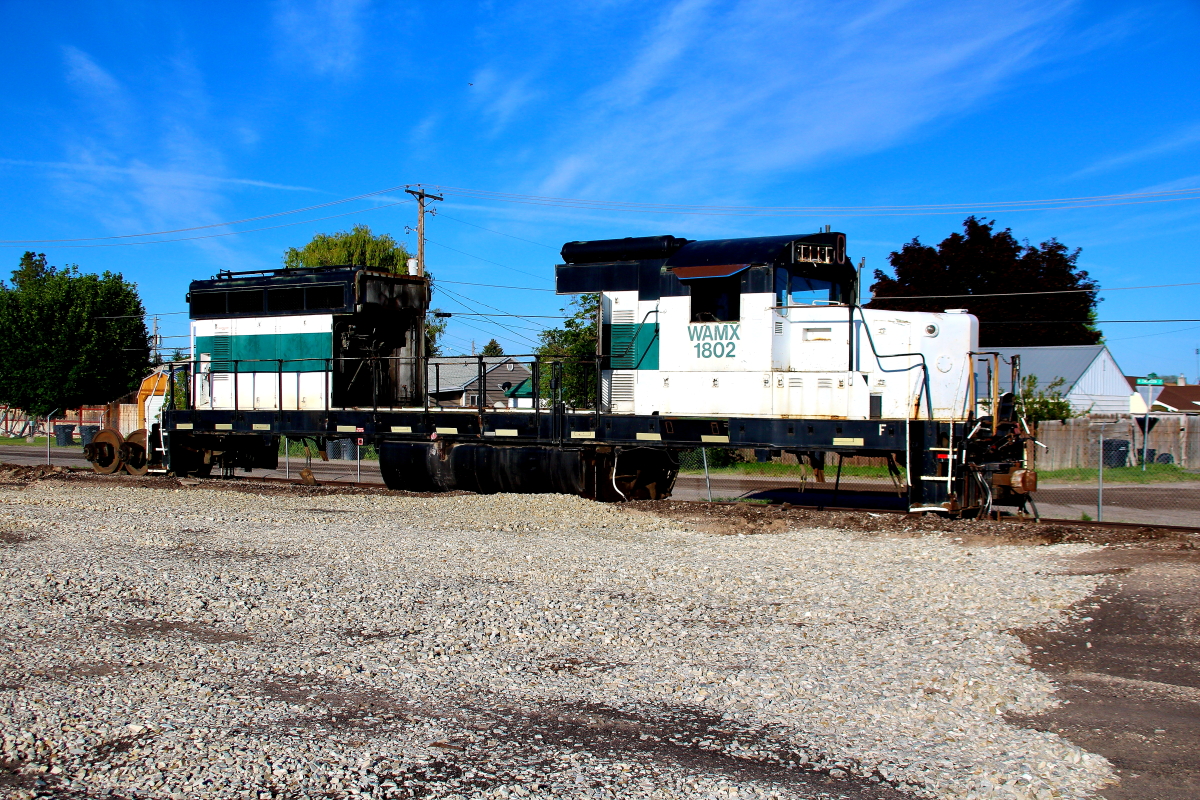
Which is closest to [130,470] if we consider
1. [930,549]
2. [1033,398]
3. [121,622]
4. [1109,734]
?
[121,622]

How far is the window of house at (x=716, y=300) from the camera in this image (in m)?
12.0

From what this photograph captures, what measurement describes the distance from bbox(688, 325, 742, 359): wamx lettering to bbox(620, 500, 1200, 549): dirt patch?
228 centimetres

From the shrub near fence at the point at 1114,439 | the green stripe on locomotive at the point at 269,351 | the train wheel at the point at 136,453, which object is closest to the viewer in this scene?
the green stripe on locomotive at the point at 269,351

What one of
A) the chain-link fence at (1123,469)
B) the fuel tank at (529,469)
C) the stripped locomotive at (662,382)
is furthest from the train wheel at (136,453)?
the chain-link fence at (1123,469)

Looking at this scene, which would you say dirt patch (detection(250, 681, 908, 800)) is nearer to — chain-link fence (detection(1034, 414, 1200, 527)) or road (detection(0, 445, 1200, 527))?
road (detection(0, 445, 1200, 527))

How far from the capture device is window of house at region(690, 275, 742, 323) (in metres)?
12.0

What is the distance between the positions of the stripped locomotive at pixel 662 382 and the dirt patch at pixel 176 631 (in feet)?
23.5

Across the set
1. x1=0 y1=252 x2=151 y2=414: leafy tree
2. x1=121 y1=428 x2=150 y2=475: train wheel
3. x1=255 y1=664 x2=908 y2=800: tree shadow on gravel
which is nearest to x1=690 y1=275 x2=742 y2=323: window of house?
x1=255 y1=664 x2=908 y2=800: tree shadow on gravel

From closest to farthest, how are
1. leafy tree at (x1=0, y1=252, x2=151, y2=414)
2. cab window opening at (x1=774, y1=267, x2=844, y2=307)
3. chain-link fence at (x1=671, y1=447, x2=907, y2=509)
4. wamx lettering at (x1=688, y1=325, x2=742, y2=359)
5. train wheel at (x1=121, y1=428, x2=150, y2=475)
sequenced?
cab window opening at (x1=774, y1=267, x2=844, y2=307), wamx lettering at (x1=688, y1=325, x2=742, y2=359), chain-link fence at (x1=671, y1=447, x2=907, y2=509), train wheel at (x1=121, y1=428, x2=150, y2=475), leafy tree at (x1=0, y1=252, x2=151, y2=414)

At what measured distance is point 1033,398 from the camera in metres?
26.6

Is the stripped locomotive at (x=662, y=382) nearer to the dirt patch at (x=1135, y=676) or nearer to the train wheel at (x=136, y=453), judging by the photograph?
the train wheel at (x=136, y=453)

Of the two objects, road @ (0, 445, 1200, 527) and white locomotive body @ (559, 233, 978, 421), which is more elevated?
white locomotive body @ (559, 233, 978, 421)

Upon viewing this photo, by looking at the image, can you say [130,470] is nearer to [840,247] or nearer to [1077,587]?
[840,247]

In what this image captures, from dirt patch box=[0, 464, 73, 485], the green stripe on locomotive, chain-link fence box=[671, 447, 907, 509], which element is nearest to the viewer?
chain-link fence box=[671, 447, 907, 509]
